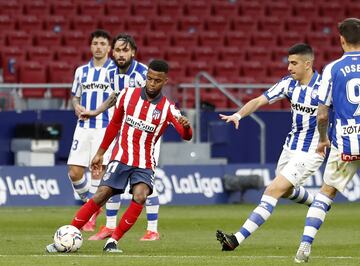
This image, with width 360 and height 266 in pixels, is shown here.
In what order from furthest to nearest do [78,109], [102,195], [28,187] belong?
[28,187], [78,109], [102,195]

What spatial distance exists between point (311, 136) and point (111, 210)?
2459 mm

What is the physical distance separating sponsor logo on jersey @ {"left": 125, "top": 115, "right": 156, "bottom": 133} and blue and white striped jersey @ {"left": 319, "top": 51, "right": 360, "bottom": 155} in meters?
2.09

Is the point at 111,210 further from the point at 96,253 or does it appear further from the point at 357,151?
the point at 357,151

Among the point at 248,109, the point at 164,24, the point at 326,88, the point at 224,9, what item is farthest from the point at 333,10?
the point at 326,88

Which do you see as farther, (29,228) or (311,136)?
(29,228)

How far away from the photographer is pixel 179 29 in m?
28.7

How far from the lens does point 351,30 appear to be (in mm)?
9828

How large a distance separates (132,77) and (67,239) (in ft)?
10.3

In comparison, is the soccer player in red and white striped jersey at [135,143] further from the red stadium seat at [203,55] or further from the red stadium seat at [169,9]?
the red stadium seat at [169,9]

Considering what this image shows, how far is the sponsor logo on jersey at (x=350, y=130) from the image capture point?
392 inches

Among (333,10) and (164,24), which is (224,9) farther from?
(333,10)

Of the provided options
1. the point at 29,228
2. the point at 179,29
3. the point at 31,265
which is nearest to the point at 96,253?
the point at 31,265

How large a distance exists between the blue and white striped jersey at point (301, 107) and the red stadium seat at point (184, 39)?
15783 mm

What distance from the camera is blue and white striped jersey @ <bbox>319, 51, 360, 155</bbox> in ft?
32.5
